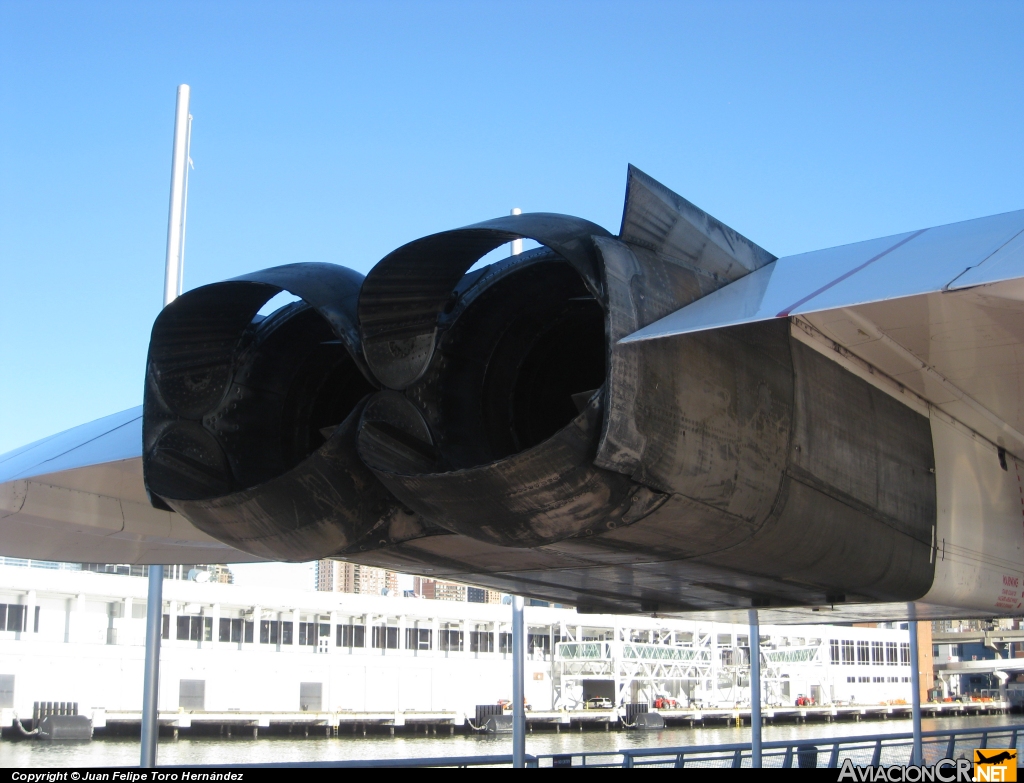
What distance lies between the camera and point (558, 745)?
44.1m

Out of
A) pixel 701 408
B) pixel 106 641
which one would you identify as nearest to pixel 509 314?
pixel 701 408

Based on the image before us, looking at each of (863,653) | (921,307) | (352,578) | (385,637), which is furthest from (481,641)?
(352,578)

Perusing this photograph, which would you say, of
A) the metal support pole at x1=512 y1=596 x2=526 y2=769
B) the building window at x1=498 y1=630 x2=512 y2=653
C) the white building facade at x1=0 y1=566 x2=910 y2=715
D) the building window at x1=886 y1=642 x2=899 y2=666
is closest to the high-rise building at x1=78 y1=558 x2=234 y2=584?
the white building facade at x1=0 y1=566 x2=910 y2=715

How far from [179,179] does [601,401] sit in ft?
27.9

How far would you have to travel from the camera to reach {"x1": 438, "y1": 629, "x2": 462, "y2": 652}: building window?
5888 centimetres

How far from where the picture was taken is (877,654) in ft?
250

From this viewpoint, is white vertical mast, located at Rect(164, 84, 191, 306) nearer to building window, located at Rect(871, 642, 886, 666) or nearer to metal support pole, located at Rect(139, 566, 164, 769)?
metal support pole, located at Rect(139, 566, 164, 769)

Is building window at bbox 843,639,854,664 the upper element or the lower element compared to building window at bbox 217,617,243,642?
lower

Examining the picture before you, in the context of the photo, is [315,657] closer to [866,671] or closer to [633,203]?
[866,671]

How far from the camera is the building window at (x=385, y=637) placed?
5634cm

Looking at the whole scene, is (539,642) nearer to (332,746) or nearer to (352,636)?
(352,636)

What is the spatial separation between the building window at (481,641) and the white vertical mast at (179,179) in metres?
51.6

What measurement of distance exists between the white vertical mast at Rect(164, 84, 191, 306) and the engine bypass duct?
6.13 metres

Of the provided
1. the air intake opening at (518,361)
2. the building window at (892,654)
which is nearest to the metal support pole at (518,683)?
the air intake opening at (518,361)
